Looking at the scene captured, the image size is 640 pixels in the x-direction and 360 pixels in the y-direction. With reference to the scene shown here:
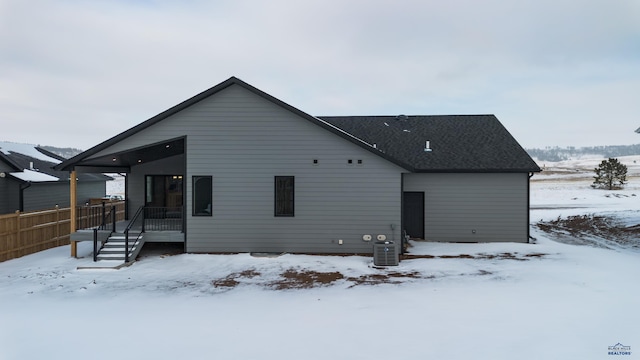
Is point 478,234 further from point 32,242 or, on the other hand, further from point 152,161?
point 32,242

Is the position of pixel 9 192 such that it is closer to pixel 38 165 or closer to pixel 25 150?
pixel 38 165

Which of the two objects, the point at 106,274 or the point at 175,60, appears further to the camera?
the point at 175,60

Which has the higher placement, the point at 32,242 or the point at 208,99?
the point at 208,99

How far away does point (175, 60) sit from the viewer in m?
26.7

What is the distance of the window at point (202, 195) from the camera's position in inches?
483

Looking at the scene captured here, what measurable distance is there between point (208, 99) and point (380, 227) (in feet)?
25.3

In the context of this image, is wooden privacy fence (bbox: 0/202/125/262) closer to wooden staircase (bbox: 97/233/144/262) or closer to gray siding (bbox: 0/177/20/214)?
wooden staircase (bbox: 97/233/144/262)

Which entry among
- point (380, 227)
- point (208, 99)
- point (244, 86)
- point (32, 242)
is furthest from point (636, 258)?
point (32, 242)

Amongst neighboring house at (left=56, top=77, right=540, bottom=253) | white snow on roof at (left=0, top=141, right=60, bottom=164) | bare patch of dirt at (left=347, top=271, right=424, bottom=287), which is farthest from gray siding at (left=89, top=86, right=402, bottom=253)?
white snow on roof at (left=0, top=141, right=60, bottom=164)

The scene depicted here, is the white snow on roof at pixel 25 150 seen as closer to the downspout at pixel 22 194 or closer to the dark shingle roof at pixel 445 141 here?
the downspout at pixel 22 194

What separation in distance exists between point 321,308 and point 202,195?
281 inches

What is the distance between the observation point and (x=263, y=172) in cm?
1224

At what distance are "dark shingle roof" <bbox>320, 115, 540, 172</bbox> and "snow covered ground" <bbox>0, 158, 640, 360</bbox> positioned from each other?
4228 mm

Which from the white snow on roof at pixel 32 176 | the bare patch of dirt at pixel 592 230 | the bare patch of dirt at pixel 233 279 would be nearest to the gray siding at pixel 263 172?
the bare patch of dirt at pixel 233 279
